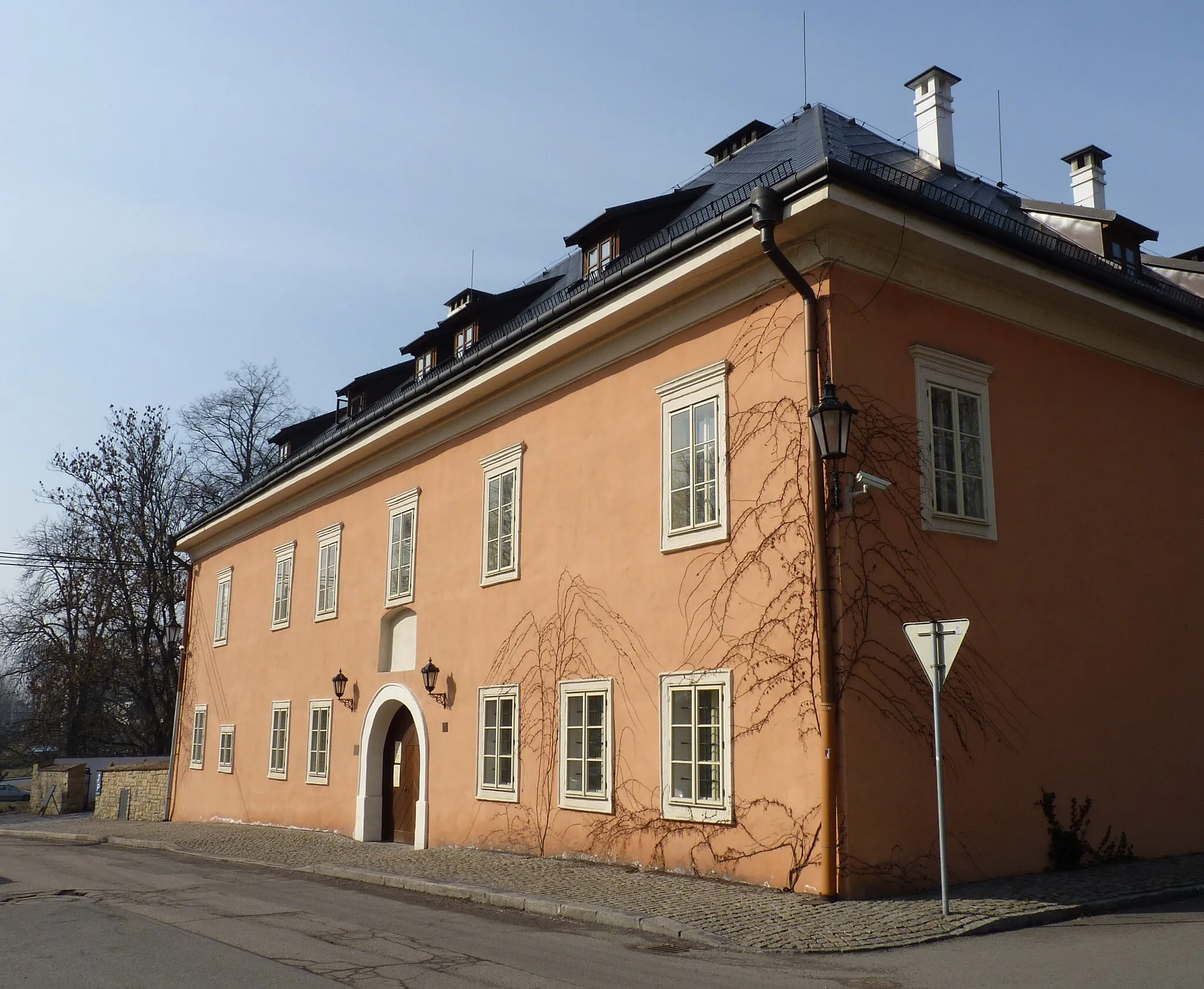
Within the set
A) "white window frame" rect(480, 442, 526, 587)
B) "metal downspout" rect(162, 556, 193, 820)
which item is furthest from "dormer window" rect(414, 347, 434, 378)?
"metal downspout" rect(162, 556, 193, 820)

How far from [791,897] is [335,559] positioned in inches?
519

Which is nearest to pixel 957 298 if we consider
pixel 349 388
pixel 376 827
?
pixel 376 827

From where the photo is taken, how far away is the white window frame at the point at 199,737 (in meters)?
27.3

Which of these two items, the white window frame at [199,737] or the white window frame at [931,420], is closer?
the white window frame at [931,420]

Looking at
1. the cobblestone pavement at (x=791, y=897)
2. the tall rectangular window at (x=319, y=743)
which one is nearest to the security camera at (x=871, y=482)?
the cobblestone pavement at (x=791, y=897)

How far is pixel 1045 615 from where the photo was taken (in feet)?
40.3

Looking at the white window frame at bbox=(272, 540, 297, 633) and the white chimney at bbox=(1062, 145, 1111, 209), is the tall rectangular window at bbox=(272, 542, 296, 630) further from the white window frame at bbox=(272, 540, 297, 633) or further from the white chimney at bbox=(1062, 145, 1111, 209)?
the white chimney at bbox=(1062, 145, 1111, 209)

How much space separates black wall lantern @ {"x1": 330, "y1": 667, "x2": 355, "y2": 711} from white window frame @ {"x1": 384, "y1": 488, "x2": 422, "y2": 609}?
1.92 meters

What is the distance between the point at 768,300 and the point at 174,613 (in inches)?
1246

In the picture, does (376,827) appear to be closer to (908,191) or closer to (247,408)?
(908,191)

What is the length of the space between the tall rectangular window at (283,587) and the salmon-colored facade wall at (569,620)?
1.22m

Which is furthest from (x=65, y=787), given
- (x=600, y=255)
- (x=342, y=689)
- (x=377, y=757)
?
(x=600, y=255)

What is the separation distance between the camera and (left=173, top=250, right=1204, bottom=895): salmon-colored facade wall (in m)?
10.8

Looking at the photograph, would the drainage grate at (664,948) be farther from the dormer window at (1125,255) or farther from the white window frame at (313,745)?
the white window frame at (313,745)
